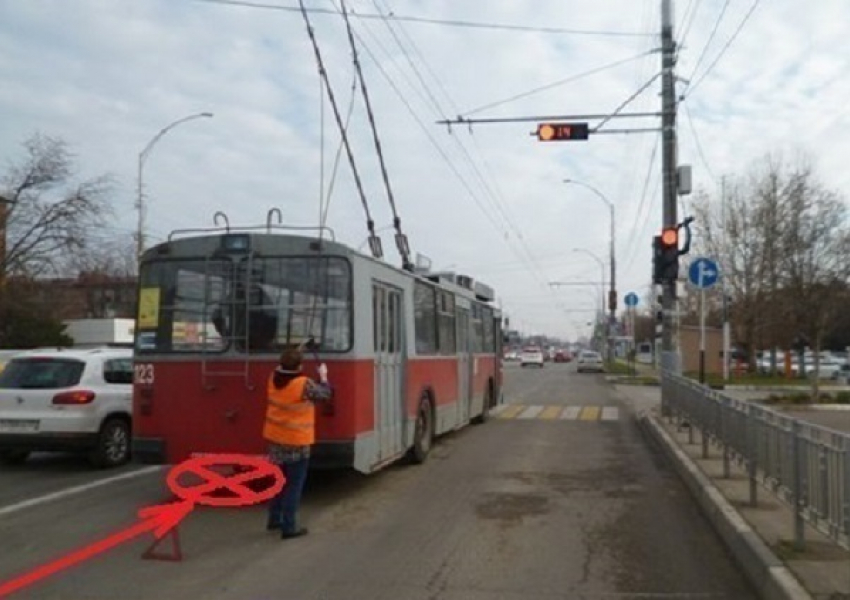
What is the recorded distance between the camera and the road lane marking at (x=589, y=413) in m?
22.9

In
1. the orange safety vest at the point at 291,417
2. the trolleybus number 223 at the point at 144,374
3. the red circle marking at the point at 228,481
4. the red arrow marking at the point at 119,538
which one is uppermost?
the trolleybus number 223 at the point at 144,374

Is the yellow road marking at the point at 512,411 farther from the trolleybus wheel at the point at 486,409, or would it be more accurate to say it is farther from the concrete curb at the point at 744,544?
the concrete curb at the point at 744,544

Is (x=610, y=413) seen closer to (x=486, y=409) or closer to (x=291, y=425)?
(x=486, y=409)

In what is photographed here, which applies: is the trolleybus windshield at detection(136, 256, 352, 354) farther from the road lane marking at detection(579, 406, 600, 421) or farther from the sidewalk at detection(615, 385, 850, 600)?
the road lane marking at detection(579, 406, 600, 421)

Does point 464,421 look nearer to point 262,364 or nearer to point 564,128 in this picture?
point 564,128

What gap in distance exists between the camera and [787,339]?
4838 centimetres

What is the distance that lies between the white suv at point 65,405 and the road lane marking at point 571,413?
459 inches

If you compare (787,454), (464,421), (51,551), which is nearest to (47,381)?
(51,551)

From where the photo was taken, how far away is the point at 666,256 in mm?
20484

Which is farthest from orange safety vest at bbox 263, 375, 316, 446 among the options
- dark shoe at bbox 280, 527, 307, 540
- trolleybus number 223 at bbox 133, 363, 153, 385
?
trolleybus number 223 at bbox 133, 363, 153, 385

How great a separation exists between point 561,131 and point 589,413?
861 cm

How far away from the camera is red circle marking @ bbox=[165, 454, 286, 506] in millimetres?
10391

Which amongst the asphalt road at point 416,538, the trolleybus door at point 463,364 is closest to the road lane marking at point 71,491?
the asphalt road at point 416,538

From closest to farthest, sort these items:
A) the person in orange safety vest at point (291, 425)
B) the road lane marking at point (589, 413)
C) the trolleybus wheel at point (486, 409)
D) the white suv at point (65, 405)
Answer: the person in orange safety vest at point (291, 425) < the white suv at point (65, 405) < the trolleybus wheel at point (486, 409) < the road lane marking at point (589, 413)
